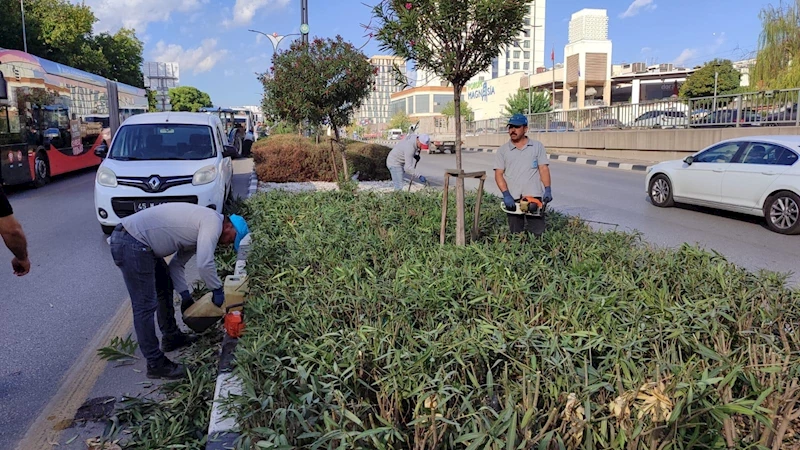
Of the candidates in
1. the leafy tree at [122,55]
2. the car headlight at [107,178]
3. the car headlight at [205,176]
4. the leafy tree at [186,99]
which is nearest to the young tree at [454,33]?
the car headlight at [205,176]

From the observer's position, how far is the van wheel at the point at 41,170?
16.2 metres

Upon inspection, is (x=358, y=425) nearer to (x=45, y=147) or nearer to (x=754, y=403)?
(x=754, y=403)

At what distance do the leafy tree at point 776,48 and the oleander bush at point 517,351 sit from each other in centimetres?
2708

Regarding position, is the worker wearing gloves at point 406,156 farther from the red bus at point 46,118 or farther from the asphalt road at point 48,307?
the red bus at point 46,118

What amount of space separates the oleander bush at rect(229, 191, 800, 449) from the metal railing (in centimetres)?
1587

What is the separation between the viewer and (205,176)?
9.13 m

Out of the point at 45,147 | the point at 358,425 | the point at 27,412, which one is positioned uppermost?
the point at 45,147

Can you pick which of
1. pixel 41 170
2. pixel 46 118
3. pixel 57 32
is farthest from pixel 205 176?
pixel 57 32

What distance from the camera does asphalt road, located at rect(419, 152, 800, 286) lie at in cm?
784

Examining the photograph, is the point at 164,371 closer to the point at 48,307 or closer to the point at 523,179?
the point at 48,307

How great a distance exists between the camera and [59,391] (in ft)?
13.7

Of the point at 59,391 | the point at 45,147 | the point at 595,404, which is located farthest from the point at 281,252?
the point at 45,147

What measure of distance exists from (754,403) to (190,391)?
302 cm

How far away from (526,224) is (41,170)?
49.9 feet
